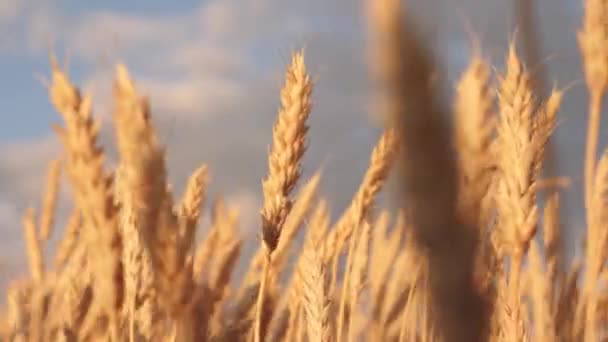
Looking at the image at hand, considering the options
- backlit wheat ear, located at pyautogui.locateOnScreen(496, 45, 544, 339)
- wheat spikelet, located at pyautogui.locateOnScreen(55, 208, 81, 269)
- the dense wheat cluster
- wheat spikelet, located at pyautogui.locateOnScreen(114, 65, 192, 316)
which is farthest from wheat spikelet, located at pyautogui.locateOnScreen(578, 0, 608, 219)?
wheat spikelet, located at pyautogui.locateOnScreen(55, 208, 81, 269)

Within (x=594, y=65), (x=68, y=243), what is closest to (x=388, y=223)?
(x=594, y=65)

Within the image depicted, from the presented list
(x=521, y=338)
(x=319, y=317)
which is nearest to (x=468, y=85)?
(x=521, y=338)

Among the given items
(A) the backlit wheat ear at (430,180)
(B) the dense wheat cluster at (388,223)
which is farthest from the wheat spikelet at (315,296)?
(A) the backlit wheat ear at (430,180)

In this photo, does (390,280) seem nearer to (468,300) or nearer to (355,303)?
(355,303)

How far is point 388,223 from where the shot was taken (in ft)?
1.72

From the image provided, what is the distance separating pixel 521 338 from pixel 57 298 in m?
1.64

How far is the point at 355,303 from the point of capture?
2.42 metres

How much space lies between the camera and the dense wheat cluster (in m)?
0.31

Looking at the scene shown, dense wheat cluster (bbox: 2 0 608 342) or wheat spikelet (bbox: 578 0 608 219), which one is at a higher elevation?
wheat spikelet (bbox: 578 0 608 219)

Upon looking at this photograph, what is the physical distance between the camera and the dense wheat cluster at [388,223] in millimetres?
309

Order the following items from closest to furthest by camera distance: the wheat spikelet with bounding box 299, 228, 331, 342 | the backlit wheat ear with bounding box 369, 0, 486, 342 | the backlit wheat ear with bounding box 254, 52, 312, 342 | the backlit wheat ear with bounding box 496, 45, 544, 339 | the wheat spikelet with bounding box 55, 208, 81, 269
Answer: the backlit wheat ear with bounding box 369, 0, 486, 342
the backlit wheat ear with bounding box 496, 45, 544, 339
the backlit wheat ear with bounding box 254, 52, 312, 342
the wheat spikelet with bounding box 299, 228, 331, 342
the wheat spikelet with bounding box 55, 208, 81, 269

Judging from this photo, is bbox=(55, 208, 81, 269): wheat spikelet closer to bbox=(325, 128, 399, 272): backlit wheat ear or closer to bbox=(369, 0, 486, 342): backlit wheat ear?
bbox=(325, 128, 399, 272): backlit wheat ear

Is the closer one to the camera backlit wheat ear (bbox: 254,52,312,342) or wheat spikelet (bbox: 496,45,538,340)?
wheat spikelet (bbox: 496,45,538,340)

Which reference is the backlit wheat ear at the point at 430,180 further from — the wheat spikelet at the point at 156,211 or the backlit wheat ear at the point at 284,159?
the backlit wheat ear at the point at 284,159
